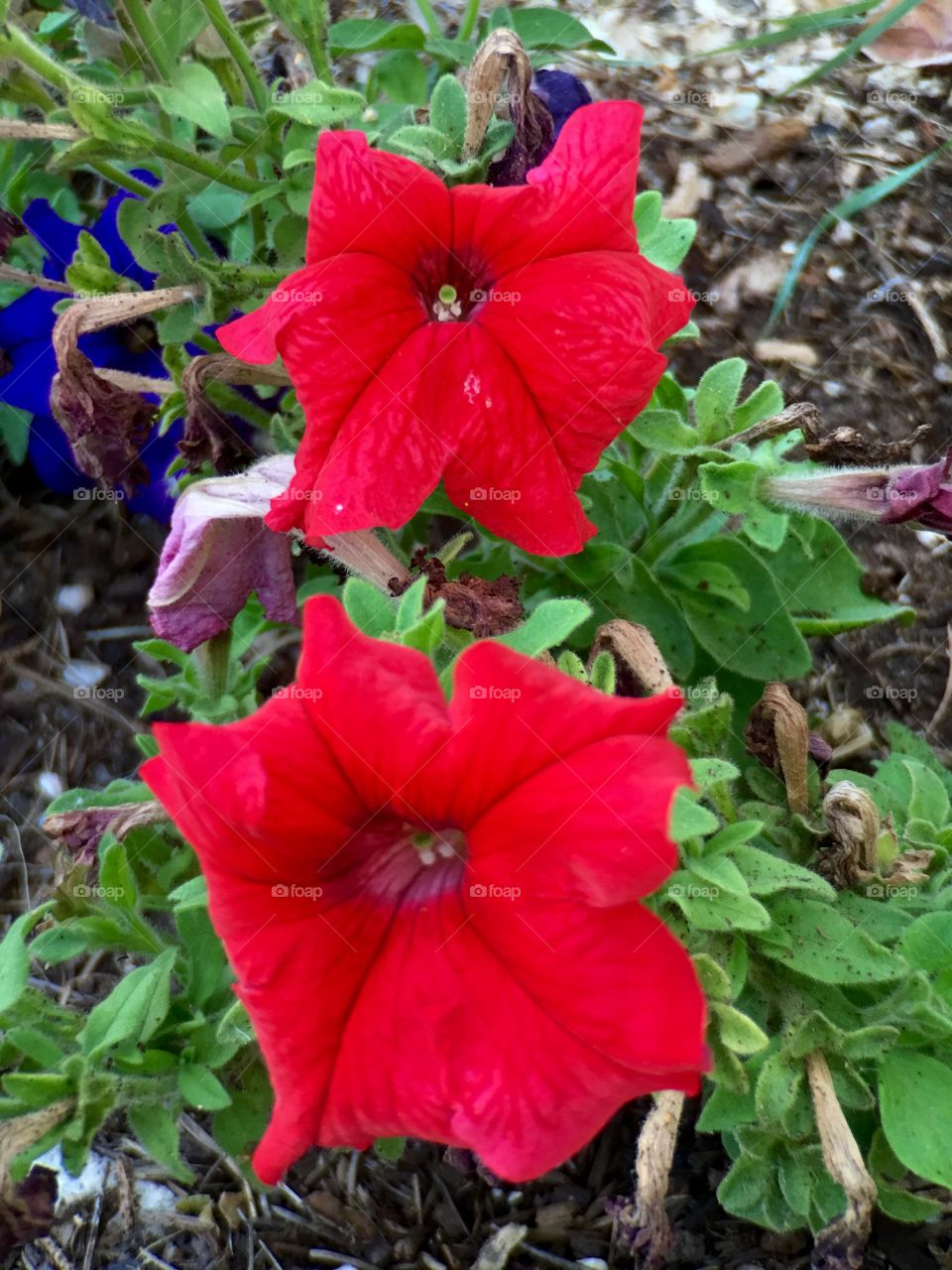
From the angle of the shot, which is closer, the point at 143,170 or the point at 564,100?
the point at 564,100

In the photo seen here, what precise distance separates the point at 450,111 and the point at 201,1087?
1197 millimetres

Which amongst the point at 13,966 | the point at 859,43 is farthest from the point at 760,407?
the point at 859,43

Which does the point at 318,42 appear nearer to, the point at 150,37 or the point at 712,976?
the point at 150,37

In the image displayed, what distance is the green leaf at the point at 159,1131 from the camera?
1.33 metres

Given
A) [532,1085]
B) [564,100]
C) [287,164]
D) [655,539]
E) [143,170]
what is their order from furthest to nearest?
[143,170], [564,100], [655,539], [287,164], [532,1085]

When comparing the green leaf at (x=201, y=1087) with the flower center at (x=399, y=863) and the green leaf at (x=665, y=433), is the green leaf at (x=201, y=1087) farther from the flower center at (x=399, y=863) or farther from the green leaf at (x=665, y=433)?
the green leaf at (x=665, y=433)

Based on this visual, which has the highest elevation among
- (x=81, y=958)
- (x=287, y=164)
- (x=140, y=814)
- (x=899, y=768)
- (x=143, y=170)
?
(x=287, y=164)

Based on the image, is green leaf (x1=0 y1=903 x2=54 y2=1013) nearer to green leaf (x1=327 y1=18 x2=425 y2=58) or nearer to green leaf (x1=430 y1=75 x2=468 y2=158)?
green leaf (x1=430 y1=75 x2=468 y2=158)

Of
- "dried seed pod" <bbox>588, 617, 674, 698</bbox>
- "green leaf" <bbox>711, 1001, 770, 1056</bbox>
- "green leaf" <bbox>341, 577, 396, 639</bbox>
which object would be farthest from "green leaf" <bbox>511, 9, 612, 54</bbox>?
"green leaf" <bbox>711, 1001, 770, 1056</bbox>

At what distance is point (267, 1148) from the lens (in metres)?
0.97

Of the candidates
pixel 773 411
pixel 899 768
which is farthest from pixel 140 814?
pixel 899 768

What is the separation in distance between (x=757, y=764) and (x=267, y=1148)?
835 millimetres

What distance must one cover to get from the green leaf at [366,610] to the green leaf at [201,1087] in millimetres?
573

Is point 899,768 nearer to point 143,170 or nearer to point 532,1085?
point 532,1085
